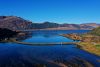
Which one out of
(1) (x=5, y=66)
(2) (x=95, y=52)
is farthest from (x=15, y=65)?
(2) (x=95, y=52)

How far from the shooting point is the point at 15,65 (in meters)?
67.0

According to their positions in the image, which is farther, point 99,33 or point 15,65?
point 99,33

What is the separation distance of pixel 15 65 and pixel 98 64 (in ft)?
94.5

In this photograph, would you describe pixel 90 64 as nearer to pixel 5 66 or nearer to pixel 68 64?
pixel 68 64

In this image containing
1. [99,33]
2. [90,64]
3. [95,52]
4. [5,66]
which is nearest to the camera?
[5,66]

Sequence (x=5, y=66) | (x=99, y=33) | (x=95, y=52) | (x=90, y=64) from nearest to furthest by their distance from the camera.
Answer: (x=5, y=66)
(x=90, y=64)
(x=95, y=52)
(x=99, y=33)

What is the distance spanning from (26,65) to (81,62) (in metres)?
20.4

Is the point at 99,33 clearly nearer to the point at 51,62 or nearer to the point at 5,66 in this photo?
the point at 51,62

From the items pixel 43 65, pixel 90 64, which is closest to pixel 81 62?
pixel 90 64

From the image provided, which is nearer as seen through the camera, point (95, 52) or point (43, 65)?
point (43, 65)

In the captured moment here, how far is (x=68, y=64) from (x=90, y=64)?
7666 millimetres

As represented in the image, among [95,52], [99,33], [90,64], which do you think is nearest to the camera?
[90,64]

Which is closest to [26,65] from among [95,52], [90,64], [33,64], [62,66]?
[33,64]

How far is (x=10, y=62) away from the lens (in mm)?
71188
